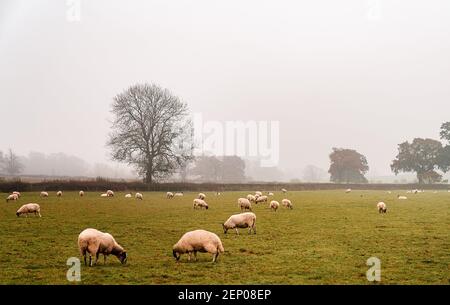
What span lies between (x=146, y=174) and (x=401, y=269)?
57898mm

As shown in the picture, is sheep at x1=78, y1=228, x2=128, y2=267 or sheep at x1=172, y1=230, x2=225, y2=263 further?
sheep at x1=172, y1=230, x2=225, y2=263

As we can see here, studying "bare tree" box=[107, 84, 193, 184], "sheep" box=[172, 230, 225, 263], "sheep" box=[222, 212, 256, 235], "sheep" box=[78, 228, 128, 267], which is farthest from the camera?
"bare tree" box=[107, 84, 193, 184]

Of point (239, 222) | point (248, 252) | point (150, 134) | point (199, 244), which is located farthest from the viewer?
point (150, 134)

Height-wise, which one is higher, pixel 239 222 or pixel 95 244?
pixel 95 244

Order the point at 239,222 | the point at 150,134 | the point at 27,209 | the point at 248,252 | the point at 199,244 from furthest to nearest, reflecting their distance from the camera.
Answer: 1. the point at 150,134
2. the point at 27,209
3. the point at 239,222
4. the point at 248,252
5. the point at 199,244

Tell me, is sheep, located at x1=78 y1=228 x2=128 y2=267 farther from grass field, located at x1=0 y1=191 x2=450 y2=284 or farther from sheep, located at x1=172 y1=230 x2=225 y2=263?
sheep, located at x1=172 y1=230 x2=225 y2=263

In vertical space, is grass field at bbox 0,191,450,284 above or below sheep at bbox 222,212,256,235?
below

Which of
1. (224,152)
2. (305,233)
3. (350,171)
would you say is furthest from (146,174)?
(224,152)

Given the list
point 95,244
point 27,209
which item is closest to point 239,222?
point 95,244

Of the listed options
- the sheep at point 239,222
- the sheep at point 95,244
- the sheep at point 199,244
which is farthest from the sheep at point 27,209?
the sheep at point 199,244

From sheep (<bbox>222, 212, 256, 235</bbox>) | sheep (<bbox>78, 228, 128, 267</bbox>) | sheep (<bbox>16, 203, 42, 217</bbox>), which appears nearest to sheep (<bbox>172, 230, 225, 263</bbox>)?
sheep (<bbox>78, 228, 128, 267</bbox>)

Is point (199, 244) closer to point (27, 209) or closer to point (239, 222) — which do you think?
point (239, 222)

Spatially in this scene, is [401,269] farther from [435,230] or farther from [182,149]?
[182,149]
